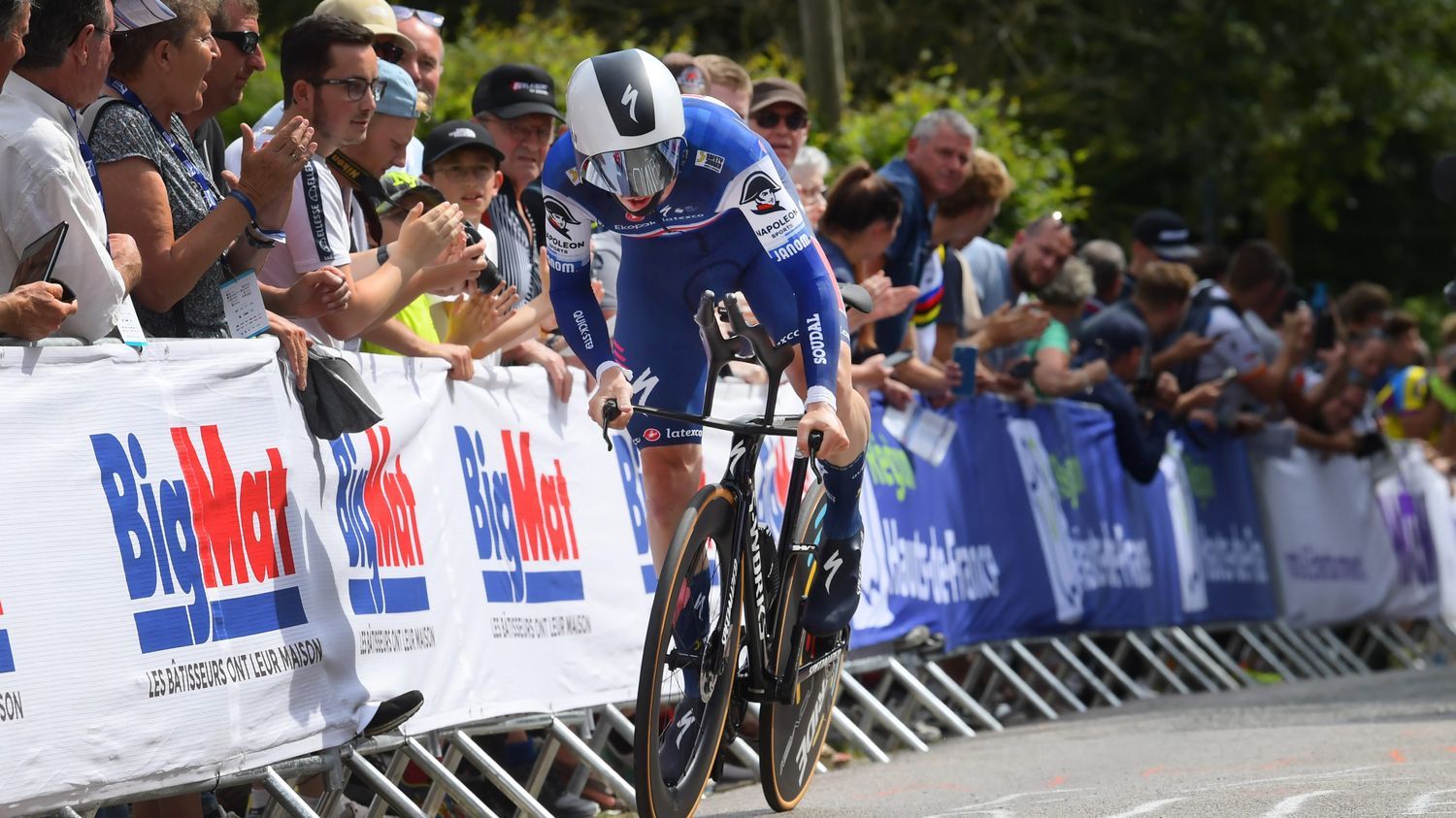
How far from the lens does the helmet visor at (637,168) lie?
5.73 m

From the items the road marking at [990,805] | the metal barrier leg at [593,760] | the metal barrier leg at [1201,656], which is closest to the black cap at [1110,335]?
the metal barrier leg at [1201,656]

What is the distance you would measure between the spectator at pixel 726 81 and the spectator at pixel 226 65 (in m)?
3.05

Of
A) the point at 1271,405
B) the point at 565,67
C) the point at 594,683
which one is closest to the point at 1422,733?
the point at 594,683

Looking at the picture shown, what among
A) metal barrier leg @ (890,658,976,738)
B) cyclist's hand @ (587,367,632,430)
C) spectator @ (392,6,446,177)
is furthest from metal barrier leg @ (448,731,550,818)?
metal barrier leg @ (890,658,976,738)

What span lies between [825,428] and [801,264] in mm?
555

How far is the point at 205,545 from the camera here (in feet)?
17.8

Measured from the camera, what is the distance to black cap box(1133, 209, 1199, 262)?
559 inches

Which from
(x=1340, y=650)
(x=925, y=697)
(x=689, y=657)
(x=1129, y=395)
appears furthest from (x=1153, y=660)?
(x=689, y=657)

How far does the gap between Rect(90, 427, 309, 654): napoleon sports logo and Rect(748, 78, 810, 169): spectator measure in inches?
166

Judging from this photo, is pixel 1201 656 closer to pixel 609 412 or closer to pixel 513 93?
pixel 513 93

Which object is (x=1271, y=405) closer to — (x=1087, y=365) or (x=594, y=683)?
(x=1087, y=365)

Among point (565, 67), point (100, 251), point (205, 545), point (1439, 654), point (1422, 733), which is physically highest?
point (565, 67)

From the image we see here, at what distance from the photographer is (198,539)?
540cm

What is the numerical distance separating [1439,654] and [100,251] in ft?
50.2
